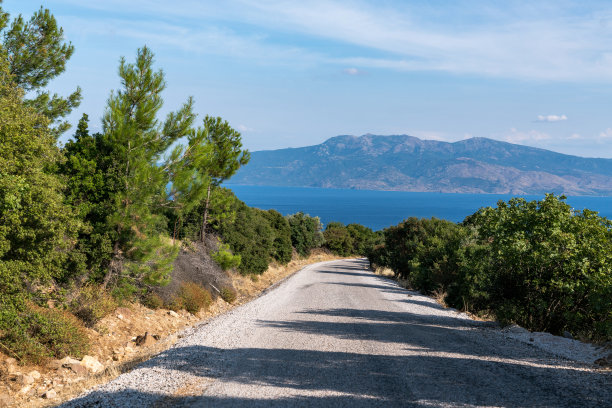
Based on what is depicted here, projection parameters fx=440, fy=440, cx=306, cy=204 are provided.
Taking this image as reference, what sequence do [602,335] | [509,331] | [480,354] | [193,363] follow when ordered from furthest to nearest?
[509,331]
[602,335]
[480,354]
[193,363]

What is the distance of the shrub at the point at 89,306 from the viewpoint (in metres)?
12.8

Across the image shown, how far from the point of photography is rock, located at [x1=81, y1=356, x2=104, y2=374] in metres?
10.8

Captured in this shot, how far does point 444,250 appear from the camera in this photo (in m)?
25.7

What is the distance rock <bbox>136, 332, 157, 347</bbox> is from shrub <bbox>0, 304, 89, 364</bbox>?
5.88 ft

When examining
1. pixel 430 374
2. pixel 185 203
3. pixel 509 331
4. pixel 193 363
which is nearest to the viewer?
pixel 430 374

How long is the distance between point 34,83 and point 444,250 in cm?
2152

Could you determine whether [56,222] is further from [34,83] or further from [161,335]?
[34,83]

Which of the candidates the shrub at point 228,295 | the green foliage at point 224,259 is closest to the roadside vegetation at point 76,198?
the shrub at point 228,295

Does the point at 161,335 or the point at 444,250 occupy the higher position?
the point at 444,250

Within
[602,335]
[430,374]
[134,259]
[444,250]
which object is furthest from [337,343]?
[444,250]

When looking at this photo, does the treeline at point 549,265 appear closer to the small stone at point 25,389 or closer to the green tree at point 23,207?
the green tree at point 23,207

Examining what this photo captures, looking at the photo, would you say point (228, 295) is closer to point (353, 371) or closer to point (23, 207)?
point (23, 207)

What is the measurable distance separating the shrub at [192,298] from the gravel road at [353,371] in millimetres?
5367

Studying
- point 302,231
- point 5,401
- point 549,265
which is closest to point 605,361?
point 549,265
